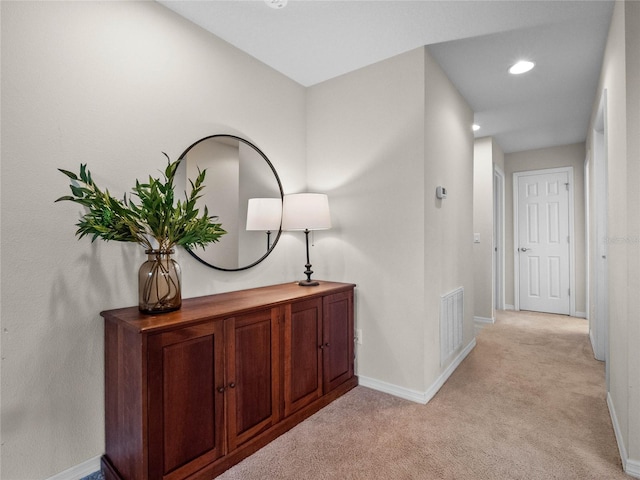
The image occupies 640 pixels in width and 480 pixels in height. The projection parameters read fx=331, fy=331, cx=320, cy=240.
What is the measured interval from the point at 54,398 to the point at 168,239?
0.86 m

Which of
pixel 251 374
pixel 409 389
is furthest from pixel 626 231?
pixel 251 374

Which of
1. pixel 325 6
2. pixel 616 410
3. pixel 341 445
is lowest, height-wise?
pixel 341 445

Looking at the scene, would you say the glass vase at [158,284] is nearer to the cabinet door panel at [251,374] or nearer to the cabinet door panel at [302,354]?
the cabinet door panel at [251,374]

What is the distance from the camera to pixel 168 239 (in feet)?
5.32

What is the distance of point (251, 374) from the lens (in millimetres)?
1766

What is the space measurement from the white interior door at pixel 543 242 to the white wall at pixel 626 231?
3371 mm

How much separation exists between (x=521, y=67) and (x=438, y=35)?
0.94m

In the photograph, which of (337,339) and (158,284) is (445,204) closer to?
(337,339)

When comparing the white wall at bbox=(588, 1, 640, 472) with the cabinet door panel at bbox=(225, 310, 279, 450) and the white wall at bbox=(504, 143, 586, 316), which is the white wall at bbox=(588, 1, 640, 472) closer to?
the cabinet door panel at bbox=(225, 310, 279, 450)

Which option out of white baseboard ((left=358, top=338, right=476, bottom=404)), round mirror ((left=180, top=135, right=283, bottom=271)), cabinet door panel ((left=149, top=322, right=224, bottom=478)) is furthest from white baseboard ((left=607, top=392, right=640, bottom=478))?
round mirror ((left=180, top=135, right=283, bottom=271))

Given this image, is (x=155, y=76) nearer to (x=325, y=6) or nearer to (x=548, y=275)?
(x=325, y=6)

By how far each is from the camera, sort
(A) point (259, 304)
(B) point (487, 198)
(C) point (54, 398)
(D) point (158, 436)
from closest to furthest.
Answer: (D) point (158, 436) → (C) point (54, 398) → (A) point (259, 304) → (B) point (487, 198)

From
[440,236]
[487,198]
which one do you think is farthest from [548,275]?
[440,236]

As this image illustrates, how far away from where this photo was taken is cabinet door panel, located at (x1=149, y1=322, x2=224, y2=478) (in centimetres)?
137
